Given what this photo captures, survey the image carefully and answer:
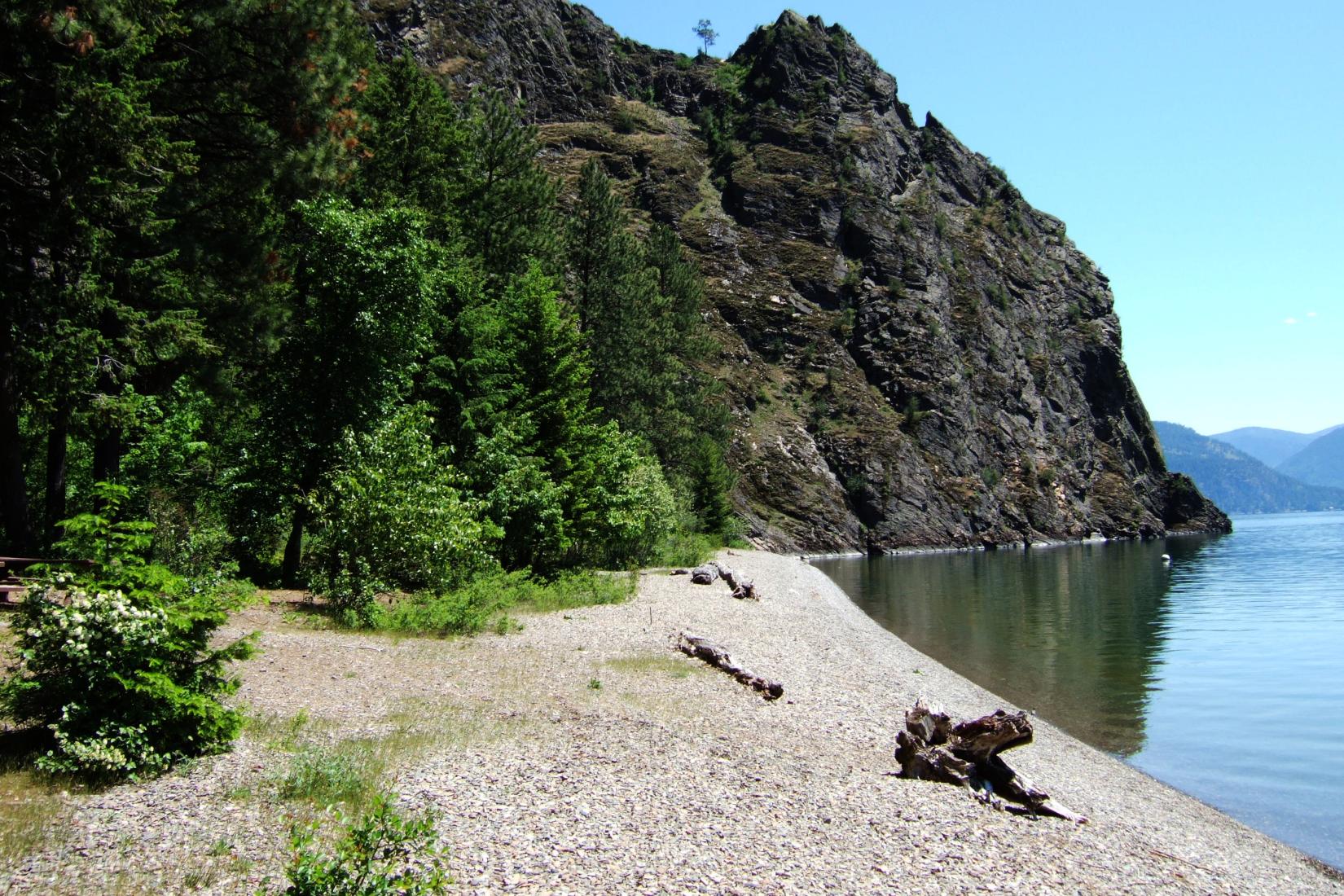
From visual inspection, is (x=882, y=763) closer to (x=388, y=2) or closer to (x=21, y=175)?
(x=21, y=175)

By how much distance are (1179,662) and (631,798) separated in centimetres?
2378

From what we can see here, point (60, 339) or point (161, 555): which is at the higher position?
point (60, 339)

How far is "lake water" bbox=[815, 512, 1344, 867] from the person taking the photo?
1548 cm

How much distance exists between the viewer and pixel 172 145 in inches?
742

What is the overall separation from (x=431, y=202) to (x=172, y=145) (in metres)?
13.9

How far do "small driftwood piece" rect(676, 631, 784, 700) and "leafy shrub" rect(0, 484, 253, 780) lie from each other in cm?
909

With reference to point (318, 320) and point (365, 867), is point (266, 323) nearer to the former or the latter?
point (318, 320)

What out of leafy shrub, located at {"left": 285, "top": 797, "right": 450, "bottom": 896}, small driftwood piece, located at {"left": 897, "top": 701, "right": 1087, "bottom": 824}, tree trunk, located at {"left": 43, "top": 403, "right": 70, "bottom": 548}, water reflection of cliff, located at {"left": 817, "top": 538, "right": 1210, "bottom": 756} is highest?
tree trunk, located at {"left": 43, "top": 403, "right": 70, "bottom": 548}

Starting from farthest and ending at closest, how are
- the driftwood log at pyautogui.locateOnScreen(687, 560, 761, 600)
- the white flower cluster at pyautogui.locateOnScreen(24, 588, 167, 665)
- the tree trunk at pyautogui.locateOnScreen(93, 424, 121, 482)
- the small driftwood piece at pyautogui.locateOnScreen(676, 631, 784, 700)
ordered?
the driftwood log at pyautogui.locateOnScreen(687, 560, 761, 600)
the tree trunk at pyautogui.locateOnScreen(93, 424, 121, 482)
the small driftwood piece at pyautogui.locateOnScreen(676, 631, 784, 700)
the white flower cluster at pyautogui.locateOnScreen(24, 588, 167, 665)

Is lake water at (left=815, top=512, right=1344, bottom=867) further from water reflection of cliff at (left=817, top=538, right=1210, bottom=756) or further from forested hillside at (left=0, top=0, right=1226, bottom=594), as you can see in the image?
forested hillside at (left=0, top=0, right=1226, bottom=594)

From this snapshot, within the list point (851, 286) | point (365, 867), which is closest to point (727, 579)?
point (365, 867)

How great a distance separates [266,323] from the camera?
21141mm

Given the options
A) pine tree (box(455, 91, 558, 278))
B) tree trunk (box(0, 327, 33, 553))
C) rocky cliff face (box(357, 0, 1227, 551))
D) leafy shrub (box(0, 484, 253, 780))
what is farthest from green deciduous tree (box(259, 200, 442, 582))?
rocky cliff face (box(357, 0, 1227, 551))

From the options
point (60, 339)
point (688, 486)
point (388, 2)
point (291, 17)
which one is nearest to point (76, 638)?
point (60, 339)
